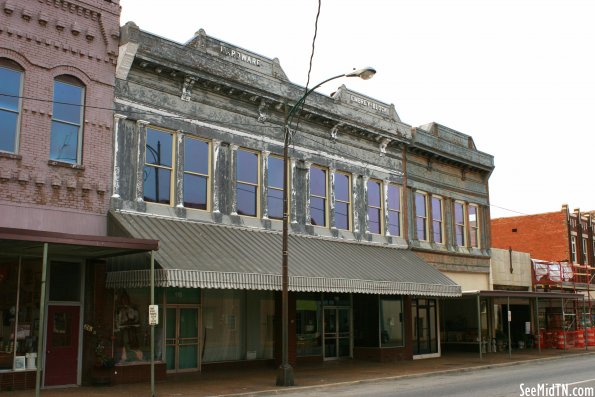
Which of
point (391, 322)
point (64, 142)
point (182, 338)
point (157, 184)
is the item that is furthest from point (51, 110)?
point (391, 322)

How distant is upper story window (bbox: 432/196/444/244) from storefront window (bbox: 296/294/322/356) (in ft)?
26.4

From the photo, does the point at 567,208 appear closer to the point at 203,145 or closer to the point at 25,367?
the point at 203,145

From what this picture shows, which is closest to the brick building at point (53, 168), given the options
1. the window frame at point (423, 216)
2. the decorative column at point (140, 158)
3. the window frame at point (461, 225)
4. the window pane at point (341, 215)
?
the decorative column at point (140, 158)

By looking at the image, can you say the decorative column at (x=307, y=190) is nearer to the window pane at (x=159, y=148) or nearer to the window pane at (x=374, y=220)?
the window pane at (x=374, y=220)

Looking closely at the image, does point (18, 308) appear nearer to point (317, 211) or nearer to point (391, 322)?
point (317, 211)

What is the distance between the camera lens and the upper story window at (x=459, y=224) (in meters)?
31.5

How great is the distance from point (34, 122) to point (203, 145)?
5515 mm

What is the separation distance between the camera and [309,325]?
23.9 meters

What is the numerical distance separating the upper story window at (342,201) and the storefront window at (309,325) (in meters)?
2.97

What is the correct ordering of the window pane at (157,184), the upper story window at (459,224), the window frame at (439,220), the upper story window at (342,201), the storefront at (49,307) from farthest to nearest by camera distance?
1. the upper story window at (459,224)
2. the window frame at (439,220)
3. the upper story window at (342,201)
4. the window pane at (157,184)
5. the storefront at (49,307)

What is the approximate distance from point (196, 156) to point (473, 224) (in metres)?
17.6

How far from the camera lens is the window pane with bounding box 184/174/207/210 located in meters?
19.9

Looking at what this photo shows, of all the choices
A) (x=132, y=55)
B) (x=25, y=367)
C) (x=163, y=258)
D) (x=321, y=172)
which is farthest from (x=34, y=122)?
(x=321, y=172)

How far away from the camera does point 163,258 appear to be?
1634cm
